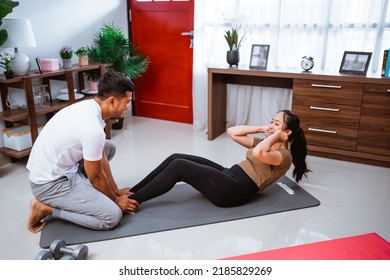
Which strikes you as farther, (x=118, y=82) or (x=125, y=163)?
(x=125, y=163)

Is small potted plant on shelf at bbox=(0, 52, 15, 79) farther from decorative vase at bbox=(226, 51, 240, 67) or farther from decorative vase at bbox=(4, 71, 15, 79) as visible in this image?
decorative vase at bbox=(226, 51, 240, 67)

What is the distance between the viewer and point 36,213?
2.26 metres

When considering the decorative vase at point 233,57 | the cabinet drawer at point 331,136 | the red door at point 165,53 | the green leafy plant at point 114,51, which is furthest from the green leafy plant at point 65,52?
the cabinet drawer at point 331,136

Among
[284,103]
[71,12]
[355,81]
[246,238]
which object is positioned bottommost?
[246,238]

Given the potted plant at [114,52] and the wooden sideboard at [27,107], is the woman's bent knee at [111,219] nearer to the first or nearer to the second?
the wooden sideboard at [27,107]

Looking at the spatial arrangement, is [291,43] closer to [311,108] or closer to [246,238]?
[311,108]

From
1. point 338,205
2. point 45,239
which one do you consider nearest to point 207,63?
point 338,205

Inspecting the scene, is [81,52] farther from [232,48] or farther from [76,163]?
[76,163]

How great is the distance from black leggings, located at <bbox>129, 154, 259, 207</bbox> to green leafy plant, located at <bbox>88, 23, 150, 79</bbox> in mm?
1976

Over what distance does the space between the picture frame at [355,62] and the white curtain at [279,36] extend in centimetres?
17

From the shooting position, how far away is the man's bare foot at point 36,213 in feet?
7.39

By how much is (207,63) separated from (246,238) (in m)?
2.38

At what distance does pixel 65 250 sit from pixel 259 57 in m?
2.60

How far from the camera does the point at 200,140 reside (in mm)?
3988
